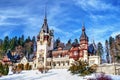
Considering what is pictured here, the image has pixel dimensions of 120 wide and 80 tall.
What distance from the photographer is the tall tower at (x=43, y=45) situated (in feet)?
243

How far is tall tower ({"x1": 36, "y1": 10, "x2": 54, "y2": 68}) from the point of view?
74062 millimetres

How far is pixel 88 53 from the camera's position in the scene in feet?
221

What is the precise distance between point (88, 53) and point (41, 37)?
17435 millimetres

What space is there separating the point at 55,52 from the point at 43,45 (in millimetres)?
4434

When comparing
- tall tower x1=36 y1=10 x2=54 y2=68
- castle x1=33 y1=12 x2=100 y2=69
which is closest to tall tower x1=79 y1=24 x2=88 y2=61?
castle x1=33 y1=12 x2=100 y2=69

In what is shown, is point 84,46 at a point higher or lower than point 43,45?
lower

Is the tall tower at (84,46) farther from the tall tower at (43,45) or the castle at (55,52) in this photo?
the tall tower at (43,45)

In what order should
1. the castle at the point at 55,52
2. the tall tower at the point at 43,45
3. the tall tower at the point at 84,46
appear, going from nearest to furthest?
the tall tower at the point at 84,46, the castle at the point at 55,52, the tall tower at the point at 43,45

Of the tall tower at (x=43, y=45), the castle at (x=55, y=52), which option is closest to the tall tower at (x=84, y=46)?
the castle at (x=55, y=52)

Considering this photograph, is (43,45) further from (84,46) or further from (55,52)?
(84,46)

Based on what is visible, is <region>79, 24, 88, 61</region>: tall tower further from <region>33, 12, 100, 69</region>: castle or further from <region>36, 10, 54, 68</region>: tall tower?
<region>36, 10, 54, 68</region>: tall tower

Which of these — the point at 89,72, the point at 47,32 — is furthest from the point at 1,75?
the point at 47,32

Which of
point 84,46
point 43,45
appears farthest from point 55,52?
point 84,46

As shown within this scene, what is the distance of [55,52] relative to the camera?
74938mm
